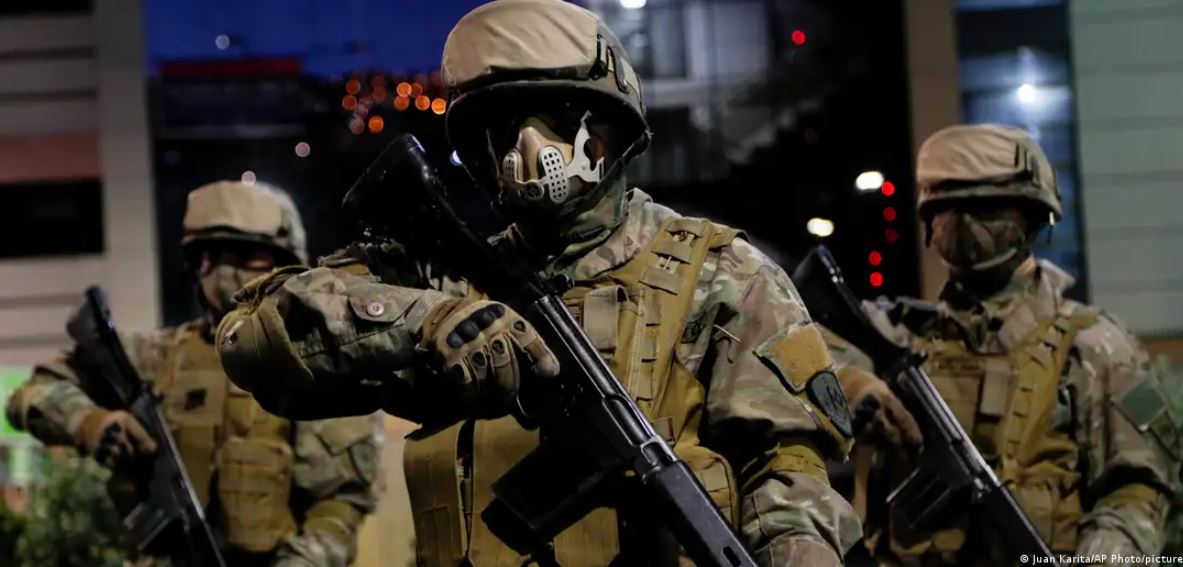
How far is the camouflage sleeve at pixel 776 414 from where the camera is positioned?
2.25 meters

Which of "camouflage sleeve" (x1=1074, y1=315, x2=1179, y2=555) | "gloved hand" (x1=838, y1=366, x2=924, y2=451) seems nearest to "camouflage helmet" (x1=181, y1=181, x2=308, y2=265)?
"gloved hand" (x1=838, y1=366, x2=924, y2=451)

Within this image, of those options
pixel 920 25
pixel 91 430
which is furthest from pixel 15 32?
pixel 91 430

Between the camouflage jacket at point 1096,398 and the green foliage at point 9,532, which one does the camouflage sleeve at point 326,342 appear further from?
the green foliage at point 9,532

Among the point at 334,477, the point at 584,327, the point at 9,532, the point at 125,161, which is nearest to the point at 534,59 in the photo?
the point at 584,327

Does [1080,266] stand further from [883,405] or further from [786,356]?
[786,356]

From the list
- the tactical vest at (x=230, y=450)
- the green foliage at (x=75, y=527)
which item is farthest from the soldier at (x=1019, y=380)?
the green foliage at (x=75, y=527)

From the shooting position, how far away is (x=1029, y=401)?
436 centimetres

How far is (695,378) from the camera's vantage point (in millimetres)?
2418

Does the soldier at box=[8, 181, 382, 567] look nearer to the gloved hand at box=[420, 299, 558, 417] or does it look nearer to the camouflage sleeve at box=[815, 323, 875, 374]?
the camouflage sleeve at box=[815, 323, 875, 374]

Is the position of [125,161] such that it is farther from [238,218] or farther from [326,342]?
[326,342]

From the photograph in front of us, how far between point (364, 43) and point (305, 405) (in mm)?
8428

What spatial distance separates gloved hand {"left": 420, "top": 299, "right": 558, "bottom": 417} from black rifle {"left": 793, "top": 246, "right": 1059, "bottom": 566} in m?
2.10

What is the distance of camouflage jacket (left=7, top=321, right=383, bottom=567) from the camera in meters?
4.54

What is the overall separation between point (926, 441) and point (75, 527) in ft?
14.8
